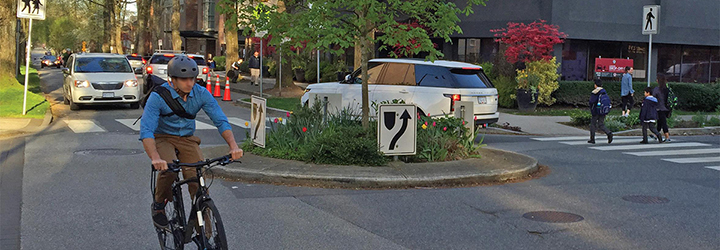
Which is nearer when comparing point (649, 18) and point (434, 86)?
point (434, 86)

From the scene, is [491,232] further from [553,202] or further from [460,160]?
[460,160]

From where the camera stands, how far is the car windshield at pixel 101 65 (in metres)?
22.3

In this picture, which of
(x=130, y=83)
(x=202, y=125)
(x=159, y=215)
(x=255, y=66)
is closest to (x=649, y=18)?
(x=202, y=125)

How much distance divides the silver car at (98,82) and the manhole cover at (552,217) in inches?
632

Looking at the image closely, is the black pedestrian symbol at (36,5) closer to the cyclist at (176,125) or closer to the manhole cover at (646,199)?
the cyclist at (176,125)

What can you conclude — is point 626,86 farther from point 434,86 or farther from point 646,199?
point 646,199

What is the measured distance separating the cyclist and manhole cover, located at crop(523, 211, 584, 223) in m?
3.81

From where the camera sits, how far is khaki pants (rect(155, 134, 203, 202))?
5594 mm

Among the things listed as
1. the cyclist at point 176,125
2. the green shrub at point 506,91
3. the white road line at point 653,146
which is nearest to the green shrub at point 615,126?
the white road line at point 653,146

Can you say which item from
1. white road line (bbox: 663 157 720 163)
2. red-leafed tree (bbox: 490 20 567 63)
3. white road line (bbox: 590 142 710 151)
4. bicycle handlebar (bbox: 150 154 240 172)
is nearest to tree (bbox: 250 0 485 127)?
white road line (bbox: 663 157 720 163)

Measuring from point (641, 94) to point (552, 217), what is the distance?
20566 millimetres

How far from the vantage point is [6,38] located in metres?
25.5

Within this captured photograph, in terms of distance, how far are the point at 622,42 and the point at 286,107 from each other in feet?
53.7

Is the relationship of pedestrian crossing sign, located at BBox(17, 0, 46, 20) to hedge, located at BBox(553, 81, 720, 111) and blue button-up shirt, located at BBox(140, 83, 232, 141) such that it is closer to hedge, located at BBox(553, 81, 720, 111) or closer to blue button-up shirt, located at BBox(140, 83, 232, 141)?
blue button-up shirt, located at BBox(140, 83, 232, 141)
